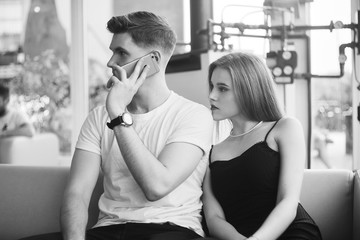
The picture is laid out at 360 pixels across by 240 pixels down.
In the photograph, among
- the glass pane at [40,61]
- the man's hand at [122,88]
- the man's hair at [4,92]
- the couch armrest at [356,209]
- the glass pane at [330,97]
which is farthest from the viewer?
the glass pane at [40,61]

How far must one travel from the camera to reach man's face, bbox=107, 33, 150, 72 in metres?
2.05

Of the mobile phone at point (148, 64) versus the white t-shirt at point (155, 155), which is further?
the mobile phone at point (148, 64)

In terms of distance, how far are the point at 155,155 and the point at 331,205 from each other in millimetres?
779

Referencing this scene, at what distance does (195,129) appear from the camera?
1.95 m

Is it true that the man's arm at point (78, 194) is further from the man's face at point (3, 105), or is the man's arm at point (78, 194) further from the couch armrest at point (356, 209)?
the man's face at point (3, 105)

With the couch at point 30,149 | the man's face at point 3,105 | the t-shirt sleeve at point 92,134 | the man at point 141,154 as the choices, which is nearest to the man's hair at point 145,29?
the man at point 141,154

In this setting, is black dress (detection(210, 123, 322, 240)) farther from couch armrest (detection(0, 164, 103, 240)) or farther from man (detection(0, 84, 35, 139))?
man (detection(0, 84, 35, 139))

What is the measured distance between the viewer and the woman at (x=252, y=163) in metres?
1.81

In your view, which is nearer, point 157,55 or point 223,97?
point 223,97

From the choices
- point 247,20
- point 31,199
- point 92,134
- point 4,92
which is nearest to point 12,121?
point 4,92

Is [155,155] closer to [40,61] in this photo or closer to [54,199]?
[54,199]

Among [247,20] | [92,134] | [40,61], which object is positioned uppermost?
[247,20]

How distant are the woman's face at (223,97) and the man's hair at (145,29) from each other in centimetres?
27

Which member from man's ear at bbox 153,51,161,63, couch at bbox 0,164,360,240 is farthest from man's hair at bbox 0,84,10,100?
man's ear at bbox 153,51,161,63
